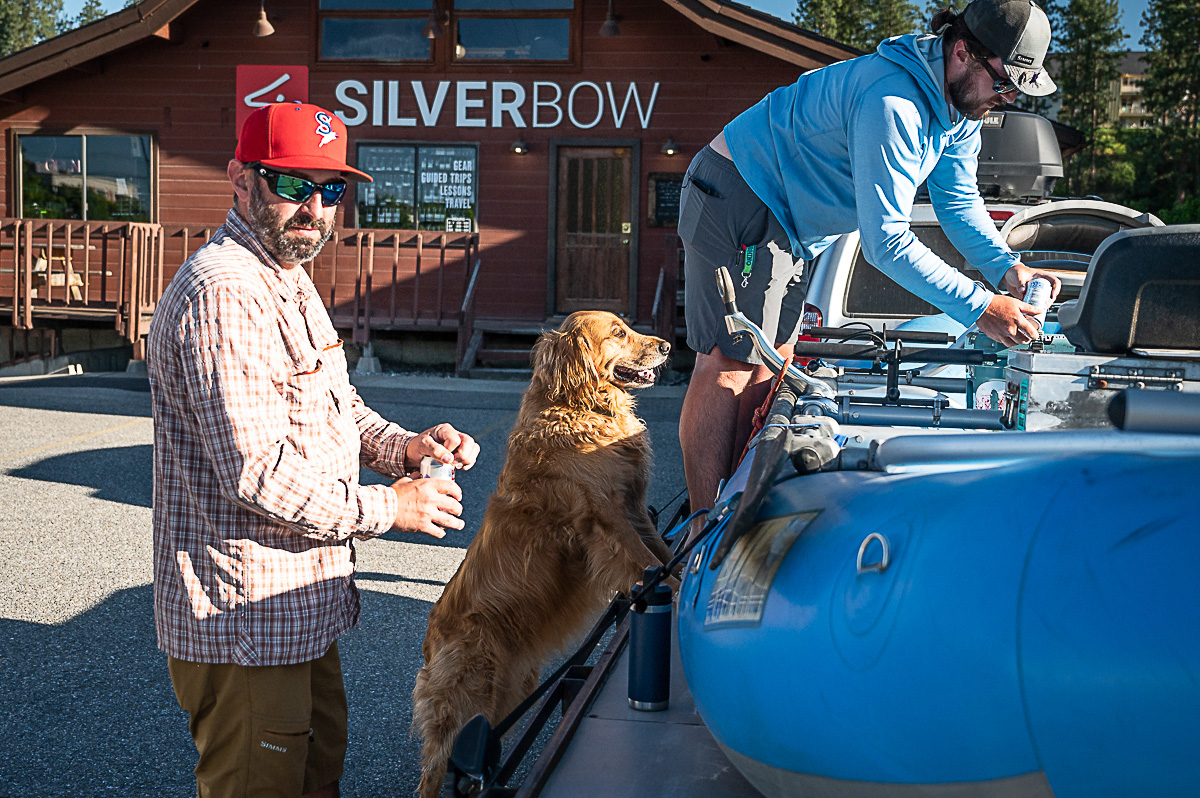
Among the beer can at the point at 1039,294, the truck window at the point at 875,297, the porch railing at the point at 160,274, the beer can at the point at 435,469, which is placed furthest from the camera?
the porch railing at the point at 160,274

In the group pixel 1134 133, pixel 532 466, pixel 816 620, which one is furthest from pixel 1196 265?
pixel 1134 133

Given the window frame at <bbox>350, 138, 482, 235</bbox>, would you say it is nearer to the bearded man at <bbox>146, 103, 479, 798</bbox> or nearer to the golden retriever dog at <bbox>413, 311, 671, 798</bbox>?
the golden retriever dog at <bbox>413, 311, 671, 798</bbox>

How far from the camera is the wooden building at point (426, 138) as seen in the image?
51.1ft

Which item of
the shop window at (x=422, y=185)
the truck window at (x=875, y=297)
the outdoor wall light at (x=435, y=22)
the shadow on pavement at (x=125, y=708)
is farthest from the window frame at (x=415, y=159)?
the shadow on pavement at (x=125, y=708)

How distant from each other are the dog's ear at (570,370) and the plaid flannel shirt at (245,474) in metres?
1.61

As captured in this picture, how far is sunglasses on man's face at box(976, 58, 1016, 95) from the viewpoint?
2.96m

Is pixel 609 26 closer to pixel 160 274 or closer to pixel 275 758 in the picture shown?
pixel 160 274

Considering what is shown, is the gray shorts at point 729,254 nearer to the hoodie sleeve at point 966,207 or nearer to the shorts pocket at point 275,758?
the hoodie sleeve at point 966,207

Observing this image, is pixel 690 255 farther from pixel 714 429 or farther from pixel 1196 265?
pixel 1196 265

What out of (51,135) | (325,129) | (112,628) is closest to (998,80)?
(325,129)

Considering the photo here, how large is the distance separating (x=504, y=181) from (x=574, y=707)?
14632 mm

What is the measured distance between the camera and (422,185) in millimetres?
16297

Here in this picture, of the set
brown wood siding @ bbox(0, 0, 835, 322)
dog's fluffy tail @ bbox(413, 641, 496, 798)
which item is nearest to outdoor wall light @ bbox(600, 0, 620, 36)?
brown wood siding @ bbox(0, 0, 835, 322)

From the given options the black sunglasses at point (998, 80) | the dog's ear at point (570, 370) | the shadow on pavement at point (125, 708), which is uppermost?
the black sunglasses at point (998, 80)
